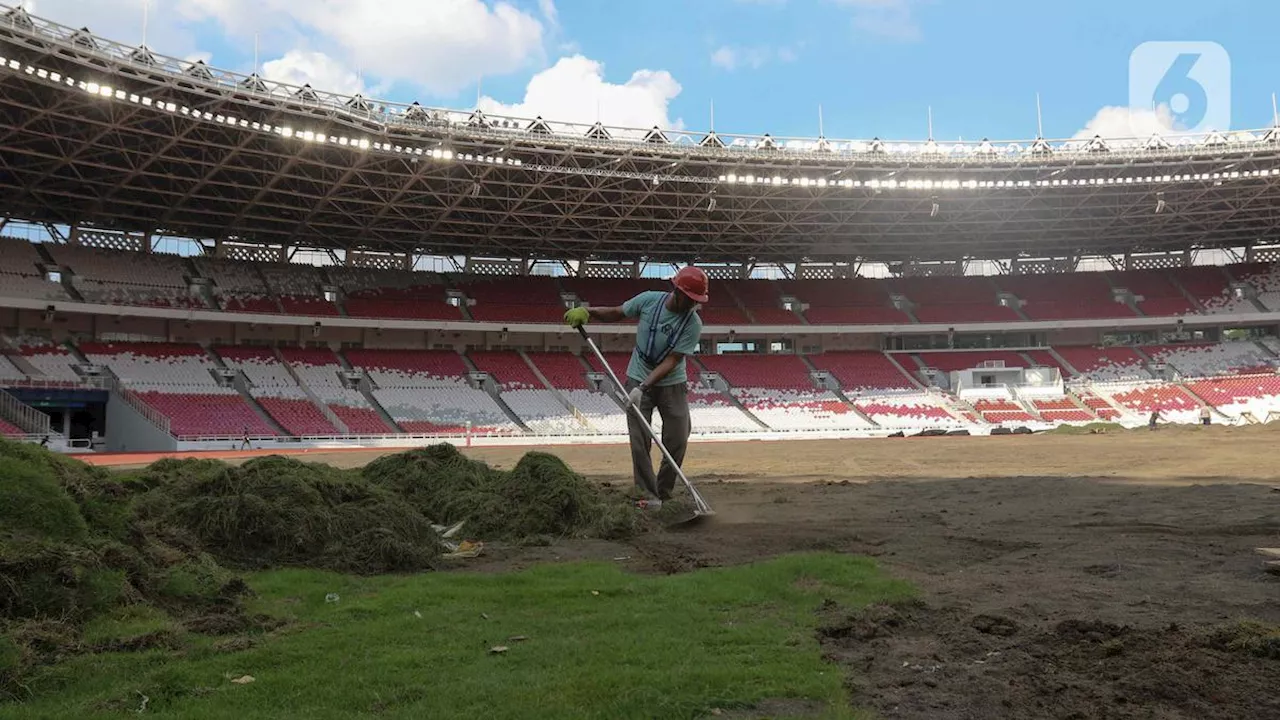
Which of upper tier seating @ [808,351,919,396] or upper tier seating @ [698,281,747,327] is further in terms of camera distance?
upper tier seating @ [698,281,747,327]

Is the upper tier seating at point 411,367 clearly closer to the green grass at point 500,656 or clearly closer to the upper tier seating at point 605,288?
the upper tier seating at point 605,288

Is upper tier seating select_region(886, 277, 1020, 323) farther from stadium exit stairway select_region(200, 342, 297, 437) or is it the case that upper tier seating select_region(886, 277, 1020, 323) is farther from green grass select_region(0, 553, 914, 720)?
green grass select_region(0, 553, 914, 720)

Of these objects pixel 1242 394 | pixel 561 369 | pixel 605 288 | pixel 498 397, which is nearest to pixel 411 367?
pixel 498 397

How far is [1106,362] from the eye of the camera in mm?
50531

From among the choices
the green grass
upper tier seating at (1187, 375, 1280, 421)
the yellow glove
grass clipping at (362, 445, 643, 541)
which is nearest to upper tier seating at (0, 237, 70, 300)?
grass clipping at (362, 445, 643, 541)

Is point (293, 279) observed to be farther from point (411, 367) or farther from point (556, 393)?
point (556, 393)

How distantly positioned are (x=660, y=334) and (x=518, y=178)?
1215 inches

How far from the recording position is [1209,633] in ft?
11.4

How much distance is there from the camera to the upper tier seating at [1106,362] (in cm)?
4869

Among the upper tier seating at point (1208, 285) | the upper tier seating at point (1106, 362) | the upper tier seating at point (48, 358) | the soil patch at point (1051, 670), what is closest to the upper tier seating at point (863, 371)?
the upper tier seating at point (1106, 362)

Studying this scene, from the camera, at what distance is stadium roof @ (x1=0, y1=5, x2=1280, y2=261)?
28.7 metres

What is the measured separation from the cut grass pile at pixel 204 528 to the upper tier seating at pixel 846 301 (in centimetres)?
4651

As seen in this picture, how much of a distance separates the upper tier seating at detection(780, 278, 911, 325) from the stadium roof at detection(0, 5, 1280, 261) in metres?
Result: 3.23

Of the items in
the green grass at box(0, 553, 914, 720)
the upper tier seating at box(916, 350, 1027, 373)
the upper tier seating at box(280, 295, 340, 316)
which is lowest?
the green grass at box(0, 553, 914, 720)
